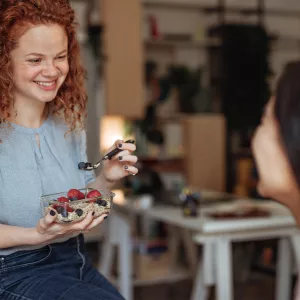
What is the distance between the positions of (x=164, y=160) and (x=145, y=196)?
2050 mm

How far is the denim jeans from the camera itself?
4.68ft

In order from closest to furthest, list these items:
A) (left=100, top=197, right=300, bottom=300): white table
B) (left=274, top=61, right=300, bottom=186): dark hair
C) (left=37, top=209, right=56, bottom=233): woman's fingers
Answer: (left=274, top=61, right=300, bottom=186): dark hair → (left=37, top=209, right=56, bottom=233): woman's fingers → (left=100, top=197, right=300, bottom=300): white table

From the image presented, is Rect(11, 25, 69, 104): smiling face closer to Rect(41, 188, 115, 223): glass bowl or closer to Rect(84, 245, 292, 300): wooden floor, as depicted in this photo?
Rect(41, 188, 115, 223): glass bowl

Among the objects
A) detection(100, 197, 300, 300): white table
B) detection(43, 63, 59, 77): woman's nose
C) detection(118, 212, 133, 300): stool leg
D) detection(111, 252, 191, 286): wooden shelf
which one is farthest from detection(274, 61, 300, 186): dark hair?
detection(111, 252, 191, 286): wooden shelf

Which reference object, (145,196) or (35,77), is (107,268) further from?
(35,77)

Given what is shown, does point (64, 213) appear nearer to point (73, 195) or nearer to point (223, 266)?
point (73, 195)

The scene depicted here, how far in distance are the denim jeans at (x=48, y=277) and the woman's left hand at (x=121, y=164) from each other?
0.23m

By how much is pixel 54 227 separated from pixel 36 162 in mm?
261

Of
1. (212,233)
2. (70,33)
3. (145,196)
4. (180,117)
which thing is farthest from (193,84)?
(70,33)

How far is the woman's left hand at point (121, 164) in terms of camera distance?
5.21 feet

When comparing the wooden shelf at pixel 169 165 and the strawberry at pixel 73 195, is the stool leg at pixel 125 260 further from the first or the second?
the strawberry at pixel 73 195

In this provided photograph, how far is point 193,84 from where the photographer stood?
20.4 ft

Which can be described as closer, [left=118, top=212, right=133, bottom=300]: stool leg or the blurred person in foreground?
the blurred person in foreground

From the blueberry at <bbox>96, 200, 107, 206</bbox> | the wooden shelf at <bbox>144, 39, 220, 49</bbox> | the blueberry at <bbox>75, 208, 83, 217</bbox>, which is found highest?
the wooden shelf at <bbox>144, 39, 220, 49</bbox>
